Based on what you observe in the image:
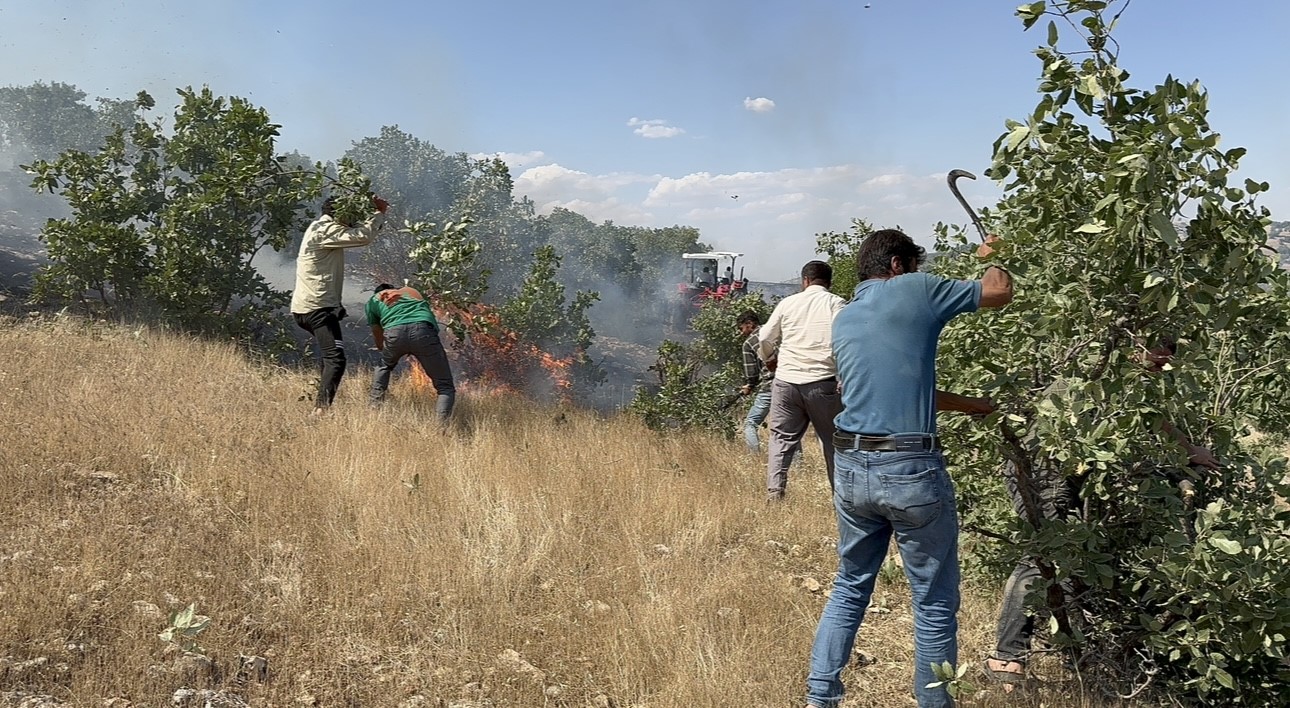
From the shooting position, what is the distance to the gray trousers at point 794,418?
16.9 ft

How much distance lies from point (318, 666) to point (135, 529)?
1438 mm

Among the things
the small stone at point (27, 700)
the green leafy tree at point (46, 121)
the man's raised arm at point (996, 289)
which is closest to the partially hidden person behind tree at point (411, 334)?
the small stone at point (27, 700)

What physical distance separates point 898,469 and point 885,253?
2.48 feet

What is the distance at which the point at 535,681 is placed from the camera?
3.11 m

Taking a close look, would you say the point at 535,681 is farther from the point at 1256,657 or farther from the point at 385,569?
the point at 1256,657

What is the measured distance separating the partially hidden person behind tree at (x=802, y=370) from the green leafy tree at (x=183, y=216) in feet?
18.1

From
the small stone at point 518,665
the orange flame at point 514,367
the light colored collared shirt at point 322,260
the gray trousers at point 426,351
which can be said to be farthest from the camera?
the orange flame at point 514,367

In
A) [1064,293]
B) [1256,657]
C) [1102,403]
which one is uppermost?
[1064,293]

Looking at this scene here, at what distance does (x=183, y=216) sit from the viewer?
876cm

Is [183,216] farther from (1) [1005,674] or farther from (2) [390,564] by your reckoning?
(1) [1005,674]

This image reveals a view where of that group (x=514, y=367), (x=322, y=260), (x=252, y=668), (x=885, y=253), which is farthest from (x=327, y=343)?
(x=514, y=367)

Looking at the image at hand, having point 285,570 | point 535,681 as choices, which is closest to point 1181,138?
point 535,681

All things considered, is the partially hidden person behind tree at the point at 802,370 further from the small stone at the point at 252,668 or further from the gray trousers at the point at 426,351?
the small stone at the point at 252,668

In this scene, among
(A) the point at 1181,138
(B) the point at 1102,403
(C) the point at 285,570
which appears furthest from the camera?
(C) the point at 285,570
